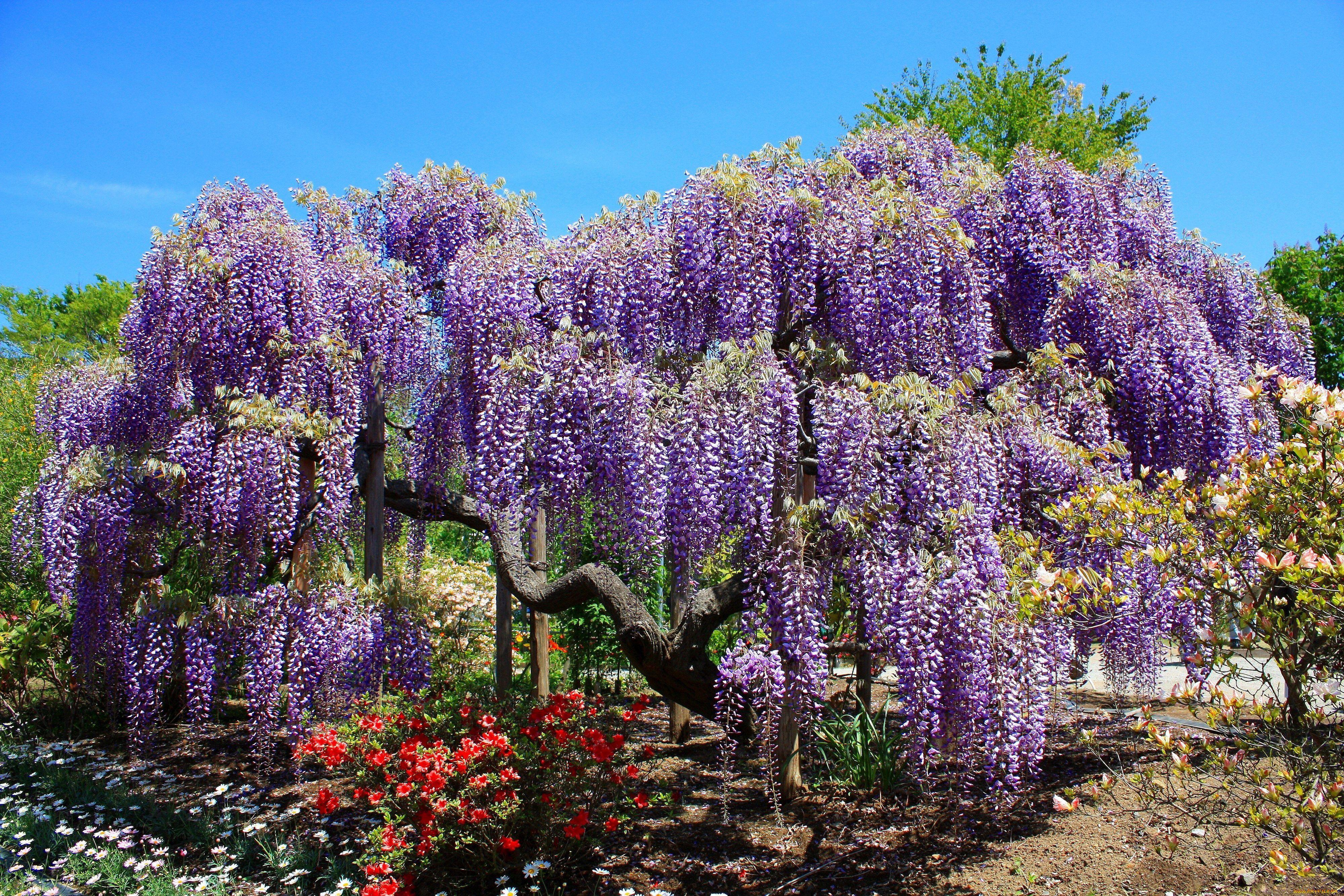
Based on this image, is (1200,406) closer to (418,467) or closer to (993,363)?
(993,363)

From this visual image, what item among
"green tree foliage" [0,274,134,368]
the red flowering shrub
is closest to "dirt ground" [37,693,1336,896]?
the red flowering shrub

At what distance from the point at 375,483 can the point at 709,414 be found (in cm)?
373

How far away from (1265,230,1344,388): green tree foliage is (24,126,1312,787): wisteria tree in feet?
24.3

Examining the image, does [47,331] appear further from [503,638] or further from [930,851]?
[930,851]

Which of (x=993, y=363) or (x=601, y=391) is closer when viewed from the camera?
(x=601, y=391)

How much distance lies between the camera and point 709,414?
4441mm

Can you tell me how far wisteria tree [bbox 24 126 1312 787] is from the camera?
14.3ft

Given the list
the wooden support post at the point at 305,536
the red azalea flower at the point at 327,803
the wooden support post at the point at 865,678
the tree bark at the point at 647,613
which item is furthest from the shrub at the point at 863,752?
the wooden support post at the point at 305,536

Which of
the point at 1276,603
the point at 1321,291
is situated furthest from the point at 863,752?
the point at 1321,291

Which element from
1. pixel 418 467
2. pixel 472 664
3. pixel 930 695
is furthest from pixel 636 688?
pixel 930 695

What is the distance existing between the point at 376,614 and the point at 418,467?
4.89ft

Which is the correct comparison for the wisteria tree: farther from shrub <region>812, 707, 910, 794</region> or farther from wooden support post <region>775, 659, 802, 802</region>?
shrub <region>812, 707, 910, 794</region>

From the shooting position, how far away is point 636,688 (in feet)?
34.1

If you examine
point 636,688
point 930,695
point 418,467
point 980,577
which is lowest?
point 636,688
